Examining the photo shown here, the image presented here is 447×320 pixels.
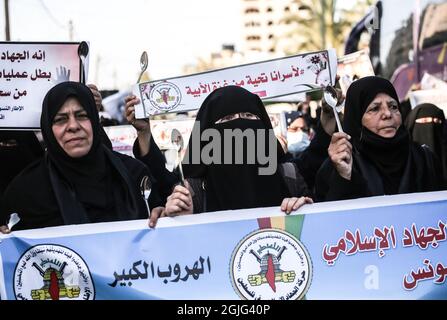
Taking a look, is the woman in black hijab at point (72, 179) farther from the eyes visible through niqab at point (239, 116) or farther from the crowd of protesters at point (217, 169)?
the eyes visible through niqab at point (239, 116)

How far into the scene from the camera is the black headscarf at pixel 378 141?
2.78 meters

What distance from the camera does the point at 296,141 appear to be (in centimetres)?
630

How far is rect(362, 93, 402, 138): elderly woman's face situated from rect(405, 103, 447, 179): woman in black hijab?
2.31 m

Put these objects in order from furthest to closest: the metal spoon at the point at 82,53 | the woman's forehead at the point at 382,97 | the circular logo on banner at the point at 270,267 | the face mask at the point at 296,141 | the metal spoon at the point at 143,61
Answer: the face mask at the point at 296,141 < the metal spoon at the point at 82,53 < the metal spoon at the point at 143,61 < the woman's forehead at the point at 382,97 < the circular logo on banner at the point at 270,267

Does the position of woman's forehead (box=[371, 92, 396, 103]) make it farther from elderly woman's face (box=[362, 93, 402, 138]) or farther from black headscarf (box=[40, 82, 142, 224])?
black headscarf (box=[40, 82, 142, 224])

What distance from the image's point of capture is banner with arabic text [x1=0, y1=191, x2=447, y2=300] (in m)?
2.34

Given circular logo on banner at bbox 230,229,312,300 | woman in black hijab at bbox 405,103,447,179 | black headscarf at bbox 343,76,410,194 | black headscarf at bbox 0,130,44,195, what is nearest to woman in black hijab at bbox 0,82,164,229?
circular logo on banner at bbox 230,229,312,300

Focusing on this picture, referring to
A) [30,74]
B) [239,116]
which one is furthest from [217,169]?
[30,74]

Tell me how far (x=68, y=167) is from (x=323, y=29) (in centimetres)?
2259

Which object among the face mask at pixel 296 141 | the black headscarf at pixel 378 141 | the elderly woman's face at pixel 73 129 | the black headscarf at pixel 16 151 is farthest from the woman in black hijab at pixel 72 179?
the face mask at pixel 296 141

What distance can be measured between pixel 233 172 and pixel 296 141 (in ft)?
12.1

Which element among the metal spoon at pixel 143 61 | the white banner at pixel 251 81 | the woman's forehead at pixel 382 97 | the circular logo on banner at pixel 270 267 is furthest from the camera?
the white banner at pixel 251 81

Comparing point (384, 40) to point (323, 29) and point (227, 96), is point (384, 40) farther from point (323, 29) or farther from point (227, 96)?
point (323, 29)
